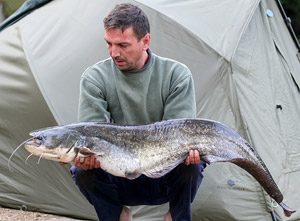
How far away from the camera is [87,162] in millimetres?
3191

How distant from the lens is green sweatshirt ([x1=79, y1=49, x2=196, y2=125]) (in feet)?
11.7

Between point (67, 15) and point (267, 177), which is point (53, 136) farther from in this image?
point (67, 15)

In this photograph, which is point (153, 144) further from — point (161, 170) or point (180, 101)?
point (180, 101)

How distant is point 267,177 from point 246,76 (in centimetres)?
153

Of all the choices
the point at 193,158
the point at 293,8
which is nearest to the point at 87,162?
the point at 193,158

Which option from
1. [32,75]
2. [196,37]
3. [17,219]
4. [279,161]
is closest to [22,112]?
[32,75]

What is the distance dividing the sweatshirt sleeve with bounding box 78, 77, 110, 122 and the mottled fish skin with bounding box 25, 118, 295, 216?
0.88 feet

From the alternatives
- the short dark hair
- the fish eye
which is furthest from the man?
the fish eye

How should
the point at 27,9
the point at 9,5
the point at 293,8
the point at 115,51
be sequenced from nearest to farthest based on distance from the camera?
the point at 115,51
the point at 27,9
the point at 9,5
the point at 293,8

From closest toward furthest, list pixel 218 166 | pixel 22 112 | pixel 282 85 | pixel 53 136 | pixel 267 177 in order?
pixel 53 136
pixel 267 177
pixel 218 166
pixel 22 112
pixel 282 85

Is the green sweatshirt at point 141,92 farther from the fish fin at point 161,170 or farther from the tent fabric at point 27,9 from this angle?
the tent fabric at point 27,9

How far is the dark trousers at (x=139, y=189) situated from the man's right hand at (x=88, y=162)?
0.15 meters

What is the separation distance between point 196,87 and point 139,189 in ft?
4.27

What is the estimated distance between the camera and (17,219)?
4.68m
